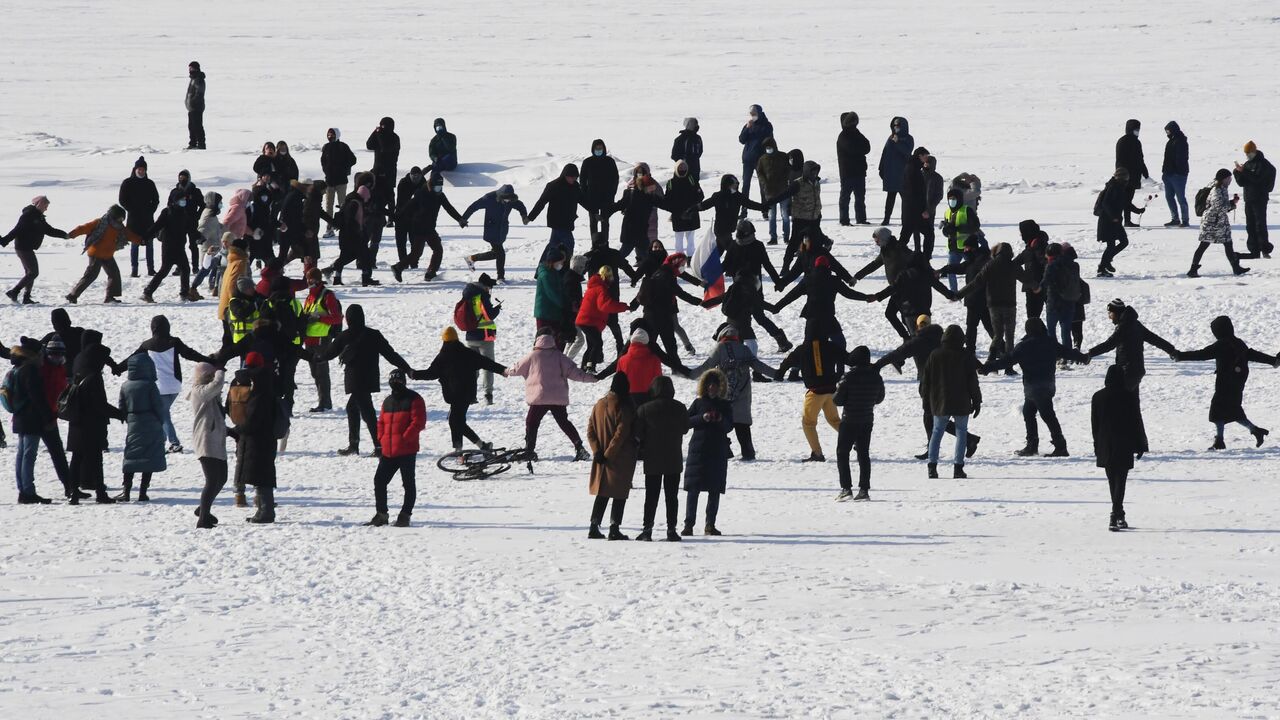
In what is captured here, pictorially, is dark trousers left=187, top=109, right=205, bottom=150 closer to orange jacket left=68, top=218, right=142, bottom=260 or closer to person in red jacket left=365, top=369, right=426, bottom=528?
orange jacket left=68, top=218, right=142, bottom=260

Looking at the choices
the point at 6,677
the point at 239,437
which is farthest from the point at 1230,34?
the point at 6,677

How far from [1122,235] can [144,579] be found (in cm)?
1326

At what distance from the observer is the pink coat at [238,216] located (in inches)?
843

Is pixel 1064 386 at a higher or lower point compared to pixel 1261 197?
lower

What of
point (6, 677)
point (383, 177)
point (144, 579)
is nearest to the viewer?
point (6, 677)

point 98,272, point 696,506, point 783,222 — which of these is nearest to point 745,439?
point 696,506

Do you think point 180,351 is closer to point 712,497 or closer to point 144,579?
point 144,579

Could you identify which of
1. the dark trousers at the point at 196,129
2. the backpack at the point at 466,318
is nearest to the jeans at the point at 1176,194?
the backpack at the point at 466,318

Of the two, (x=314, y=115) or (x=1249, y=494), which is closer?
(x=1249, y=494)

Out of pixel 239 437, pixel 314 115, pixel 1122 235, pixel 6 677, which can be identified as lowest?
pixel 6 677

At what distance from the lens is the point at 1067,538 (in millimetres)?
11406

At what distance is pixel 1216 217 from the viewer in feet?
66.0

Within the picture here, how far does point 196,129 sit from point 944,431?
21.0m

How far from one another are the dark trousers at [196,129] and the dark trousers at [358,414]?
58.4 ft
